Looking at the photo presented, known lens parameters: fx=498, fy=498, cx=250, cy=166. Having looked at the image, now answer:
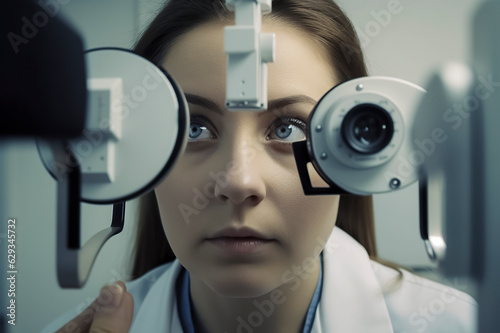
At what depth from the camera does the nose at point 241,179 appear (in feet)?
1.79

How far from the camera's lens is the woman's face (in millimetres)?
572

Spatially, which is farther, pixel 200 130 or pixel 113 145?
pixel 200 130

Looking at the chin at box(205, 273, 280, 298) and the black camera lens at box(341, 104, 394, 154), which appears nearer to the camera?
the black camera lens at box(341, 104, 394, 154)

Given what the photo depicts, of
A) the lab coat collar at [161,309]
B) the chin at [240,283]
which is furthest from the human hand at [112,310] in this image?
the lab coat collar at [161,309]

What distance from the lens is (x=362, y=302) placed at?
2.53 ft

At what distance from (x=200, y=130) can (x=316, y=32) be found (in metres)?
0.23

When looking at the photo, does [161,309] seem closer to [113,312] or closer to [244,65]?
[113,312]

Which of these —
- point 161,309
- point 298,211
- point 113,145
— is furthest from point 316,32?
point 161,309

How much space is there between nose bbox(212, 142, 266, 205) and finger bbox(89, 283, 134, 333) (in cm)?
16

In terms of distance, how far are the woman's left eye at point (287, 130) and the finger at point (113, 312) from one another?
26 centimetres

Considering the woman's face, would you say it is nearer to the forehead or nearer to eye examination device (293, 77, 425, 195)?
the forehead

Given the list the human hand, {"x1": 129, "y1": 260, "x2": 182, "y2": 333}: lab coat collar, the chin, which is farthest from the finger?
{"x1": 129, "y1": 260, "x2": 182, "y2": 333}: lab coat collar

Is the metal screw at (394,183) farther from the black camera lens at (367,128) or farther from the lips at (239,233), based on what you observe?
the lips at (239,233)

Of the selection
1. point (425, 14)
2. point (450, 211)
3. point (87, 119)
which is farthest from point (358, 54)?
point (87, 119)
